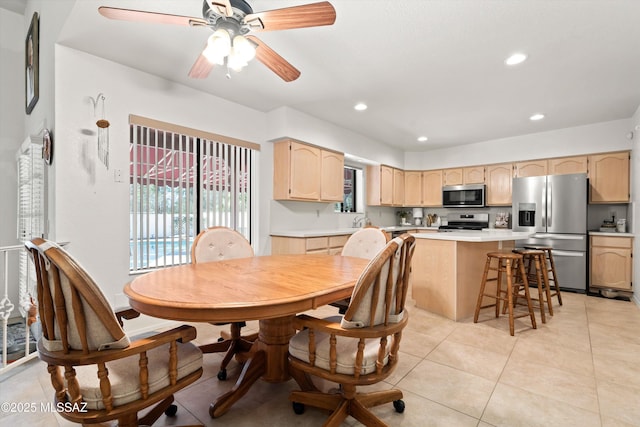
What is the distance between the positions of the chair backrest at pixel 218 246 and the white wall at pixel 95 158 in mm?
994

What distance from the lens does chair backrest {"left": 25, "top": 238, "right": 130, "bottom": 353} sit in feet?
3.09

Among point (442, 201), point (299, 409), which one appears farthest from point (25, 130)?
point (442, 201)

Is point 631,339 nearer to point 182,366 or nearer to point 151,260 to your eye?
point 182,366

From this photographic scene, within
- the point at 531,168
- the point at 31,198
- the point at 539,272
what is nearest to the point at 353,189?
the point at 531,168

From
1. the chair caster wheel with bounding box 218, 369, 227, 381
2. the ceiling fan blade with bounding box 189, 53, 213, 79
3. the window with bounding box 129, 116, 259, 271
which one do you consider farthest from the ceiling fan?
the chair caster wheel with bounding box 218, 369, 227, 381

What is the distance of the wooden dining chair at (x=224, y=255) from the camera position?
2080 mm

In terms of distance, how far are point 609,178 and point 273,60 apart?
5.05 m

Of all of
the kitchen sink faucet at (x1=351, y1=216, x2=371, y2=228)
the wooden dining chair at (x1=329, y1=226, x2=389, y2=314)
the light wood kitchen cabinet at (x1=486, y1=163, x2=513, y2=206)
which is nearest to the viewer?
the wooden dining chair at (x1=329, y1=226, x2=389, y2=314)

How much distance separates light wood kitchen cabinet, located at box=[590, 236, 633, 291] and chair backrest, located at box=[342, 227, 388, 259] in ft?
11.7

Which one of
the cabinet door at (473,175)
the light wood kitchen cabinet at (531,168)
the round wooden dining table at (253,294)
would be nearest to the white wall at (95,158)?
the round wooden dining table at (253,294)

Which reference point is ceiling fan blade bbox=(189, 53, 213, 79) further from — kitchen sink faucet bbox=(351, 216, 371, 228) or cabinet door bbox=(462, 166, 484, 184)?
cabinet door bbox=(462, 166, 484, 184)

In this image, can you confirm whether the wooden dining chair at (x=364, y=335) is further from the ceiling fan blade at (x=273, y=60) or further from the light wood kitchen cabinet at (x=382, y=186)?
the light wood kitchen cabinet at (x=382, y=186)

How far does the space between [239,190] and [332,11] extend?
266cm

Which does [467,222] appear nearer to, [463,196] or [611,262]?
[463,196]
